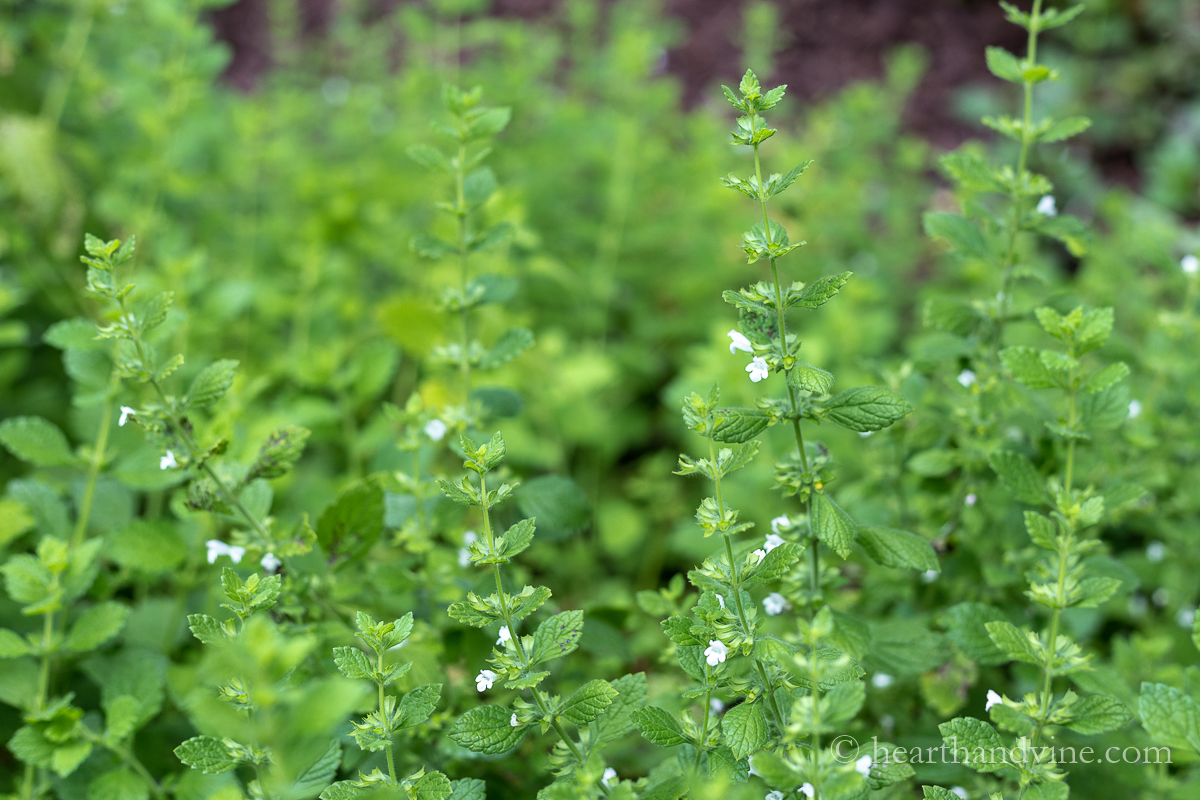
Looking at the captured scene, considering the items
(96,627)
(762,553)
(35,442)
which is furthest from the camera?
(35,442)

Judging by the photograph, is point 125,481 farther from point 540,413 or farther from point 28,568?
point 540,413

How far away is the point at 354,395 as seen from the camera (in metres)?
1.84

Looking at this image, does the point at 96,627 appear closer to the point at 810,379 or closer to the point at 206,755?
the point at 206,755

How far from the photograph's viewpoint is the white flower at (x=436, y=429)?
143cm

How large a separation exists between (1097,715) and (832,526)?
394mm

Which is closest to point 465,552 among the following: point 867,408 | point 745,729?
point 745,729

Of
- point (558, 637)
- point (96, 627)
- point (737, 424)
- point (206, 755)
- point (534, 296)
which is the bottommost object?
point (534, 296)

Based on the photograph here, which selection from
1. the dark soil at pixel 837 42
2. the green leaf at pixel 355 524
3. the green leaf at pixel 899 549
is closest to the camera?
the green leaf at pixel 899 549

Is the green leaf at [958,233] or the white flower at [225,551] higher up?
the green leaf at [958,233]

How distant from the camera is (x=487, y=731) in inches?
42.4

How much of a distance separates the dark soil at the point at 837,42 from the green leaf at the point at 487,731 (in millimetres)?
3966

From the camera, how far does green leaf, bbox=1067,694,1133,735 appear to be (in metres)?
1.09

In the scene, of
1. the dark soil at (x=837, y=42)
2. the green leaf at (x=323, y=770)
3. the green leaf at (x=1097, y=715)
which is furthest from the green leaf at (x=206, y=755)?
the dark soil at (x=837, y=42)

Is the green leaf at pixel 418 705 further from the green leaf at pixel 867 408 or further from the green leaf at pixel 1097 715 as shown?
the green leaf at pixel 1097 715
